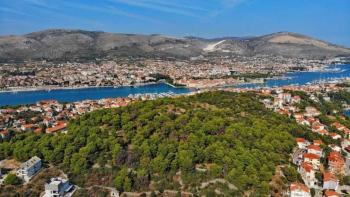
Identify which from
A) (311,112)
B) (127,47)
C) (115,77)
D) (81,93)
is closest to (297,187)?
(311,112)

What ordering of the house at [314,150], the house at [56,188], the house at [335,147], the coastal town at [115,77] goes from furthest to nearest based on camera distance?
the coastal town at [115,77], the house at [335,147], the house at [314,150], the house at [56,188]

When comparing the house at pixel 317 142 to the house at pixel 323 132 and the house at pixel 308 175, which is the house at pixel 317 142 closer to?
the house at pixel 323 132

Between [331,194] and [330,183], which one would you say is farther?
[330,183]

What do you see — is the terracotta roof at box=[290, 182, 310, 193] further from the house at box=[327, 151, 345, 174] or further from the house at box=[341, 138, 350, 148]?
the house at box=[341, 138, 350, 148]

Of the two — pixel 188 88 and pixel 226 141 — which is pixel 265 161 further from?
pixel 188 88

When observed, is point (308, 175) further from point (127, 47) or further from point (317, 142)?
point (127, 47)

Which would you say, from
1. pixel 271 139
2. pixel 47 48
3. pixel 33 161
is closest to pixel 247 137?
pixel 271 139

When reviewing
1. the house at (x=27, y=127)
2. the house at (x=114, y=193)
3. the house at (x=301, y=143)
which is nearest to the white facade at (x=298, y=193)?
the house at (x=301, y=143)
